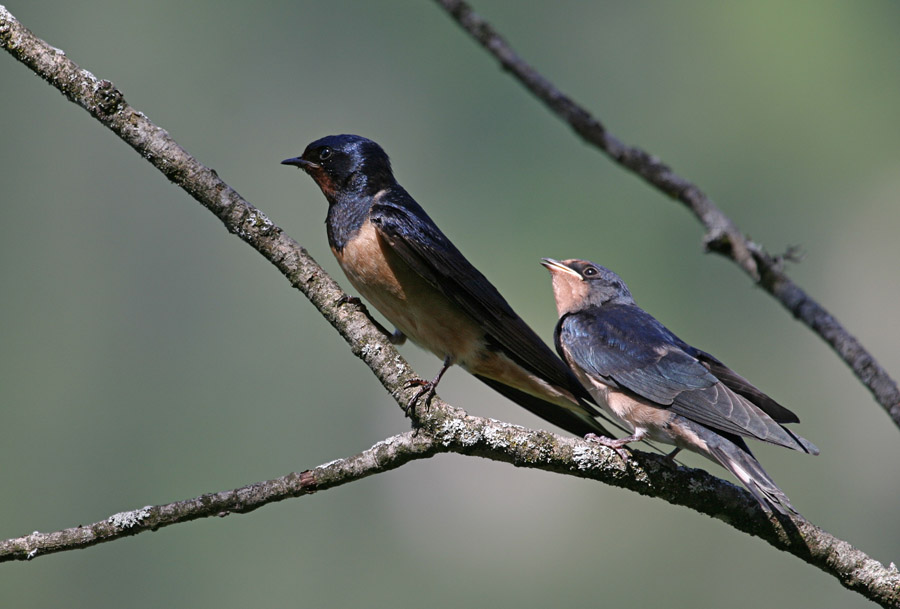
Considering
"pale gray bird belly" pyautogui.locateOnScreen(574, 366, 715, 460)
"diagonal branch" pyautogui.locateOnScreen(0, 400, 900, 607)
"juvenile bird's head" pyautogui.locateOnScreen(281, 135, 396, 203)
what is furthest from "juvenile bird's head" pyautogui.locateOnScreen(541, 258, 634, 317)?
"diagonal branch" pyautogui.locateOnScreen(0, 400, 900, 607)

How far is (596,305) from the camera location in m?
2.98

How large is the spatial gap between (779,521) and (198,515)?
127 centimetres

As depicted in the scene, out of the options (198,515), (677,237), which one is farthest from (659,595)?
(198,515)

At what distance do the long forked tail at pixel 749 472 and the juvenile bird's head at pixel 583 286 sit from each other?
0.88m

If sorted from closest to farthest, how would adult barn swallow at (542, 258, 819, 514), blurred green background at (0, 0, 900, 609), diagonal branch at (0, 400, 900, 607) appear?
diagonal branch at (0, 400, 900, 607), adult barn swallow at (542, 258, 819, 514), blurred green background at (0, 0, 900, 609)

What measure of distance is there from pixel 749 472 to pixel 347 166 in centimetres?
171

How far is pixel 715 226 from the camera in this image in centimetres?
259

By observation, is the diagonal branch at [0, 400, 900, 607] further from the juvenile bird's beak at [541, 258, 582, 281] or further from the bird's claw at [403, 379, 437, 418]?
the juvenile bird's beak at [541, 258, 582, 281]

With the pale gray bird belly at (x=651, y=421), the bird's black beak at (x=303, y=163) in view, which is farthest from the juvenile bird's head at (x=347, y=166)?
the pale gray bird belly at (x=651, y=421)

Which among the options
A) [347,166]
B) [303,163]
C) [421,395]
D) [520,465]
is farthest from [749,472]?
[303,163]

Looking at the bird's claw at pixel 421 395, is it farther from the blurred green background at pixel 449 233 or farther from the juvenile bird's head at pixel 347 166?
the blurred green background at pixel 449 233

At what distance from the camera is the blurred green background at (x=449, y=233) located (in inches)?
283

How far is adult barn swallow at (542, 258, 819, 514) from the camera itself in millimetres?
2082

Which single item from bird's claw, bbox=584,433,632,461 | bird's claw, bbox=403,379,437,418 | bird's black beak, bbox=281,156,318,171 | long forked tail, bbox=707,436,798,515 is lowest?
long forked tail, bbox=707,436,798,515
